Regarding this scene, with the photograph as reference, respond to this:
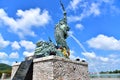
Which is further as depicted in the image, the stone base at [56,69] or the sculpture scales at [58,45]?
the sculpture scales at [58,45]

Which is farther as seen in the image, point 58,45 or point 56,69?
point 58,45

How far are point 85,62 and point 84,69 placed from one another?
517 millimetres

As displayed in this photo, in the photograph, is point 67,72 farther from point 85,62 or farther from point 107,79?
point 107,79

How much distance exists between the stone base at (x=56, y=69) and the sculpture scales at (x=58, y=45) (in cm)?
67

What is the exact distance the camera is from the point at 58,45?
54.4ft

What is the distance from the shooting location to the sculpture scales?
15.2 meters

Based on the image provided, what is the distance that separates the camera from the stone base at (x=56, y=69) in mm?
13859

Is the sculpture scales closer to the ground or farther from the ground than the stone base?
farther from the ground

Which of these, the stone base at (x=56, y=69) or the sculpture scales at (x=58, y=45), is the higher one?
the sculpture scales at (x=58, y=45)

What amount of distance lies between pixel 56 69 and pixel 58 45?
2.93m

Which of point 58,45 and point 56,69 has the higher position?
point 58,45

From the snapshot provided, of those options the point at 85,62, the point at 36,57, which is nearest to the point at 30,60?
the point at 36,57

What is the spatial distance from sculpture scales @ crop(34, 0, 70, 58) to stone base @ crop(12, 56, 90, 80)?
67cm

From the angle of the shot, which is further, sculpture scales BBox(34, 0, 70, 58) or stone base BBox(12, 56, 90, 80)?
sculpture scales BBox(34, 0, 70, 58)
